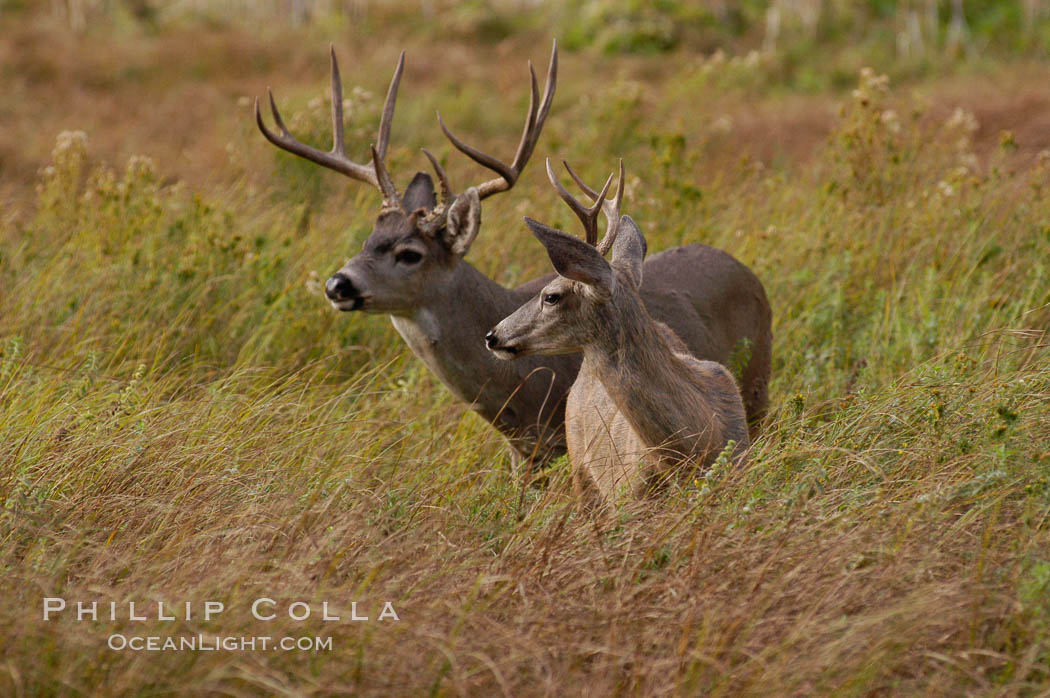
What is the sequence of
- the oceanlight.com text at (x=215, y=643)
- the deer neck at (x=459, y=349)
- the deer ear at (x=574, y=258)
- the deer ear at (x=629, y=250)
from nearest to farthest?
the oceanlight.com text at (x=215, y=643) < the deer ear at (x=574, y=258) < the deer ear at (x=629, y=250) < the deer neck at (x=459, y=349)

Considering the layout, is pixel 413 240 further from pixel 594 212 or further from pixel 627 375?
pixel 627 375

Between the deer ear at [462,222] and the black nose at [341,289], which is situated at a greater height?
the deer ear at [462,222]

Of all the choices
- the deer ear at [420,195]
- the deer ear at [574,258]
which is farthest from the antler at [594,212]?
the deer ear at [420,195]

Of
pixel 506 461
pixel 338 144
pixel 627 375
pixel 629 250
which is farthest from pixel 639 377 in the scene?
pixel 338 144

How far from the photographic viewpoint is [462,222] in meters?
5.57

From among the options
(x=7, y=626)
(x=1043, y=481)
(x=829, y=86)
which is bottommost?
(x=829, y=86)

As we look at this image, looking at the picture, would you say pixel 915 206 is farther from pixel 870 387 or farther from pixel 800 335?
pixel 870 387

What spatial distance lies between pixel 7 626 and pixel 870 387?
149 inches

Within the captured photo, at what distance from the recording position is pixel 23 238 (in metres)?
7.21

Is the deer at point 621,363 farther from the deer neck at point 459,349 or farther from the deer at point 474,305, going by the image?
the deer neck at point 459,349

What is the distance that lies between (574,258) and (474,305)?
1.61m

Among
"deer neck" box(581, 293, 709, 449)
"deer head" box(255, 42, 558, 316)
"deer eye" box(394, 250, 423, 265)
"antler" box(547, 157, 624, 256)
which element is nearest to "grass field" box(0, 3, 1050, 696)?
"deer neck" box(581, 293, 709, 449)

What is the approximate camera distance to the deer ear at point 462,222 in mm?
5457

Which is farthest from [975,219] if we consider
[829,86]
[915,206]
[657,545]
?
[829,86]
